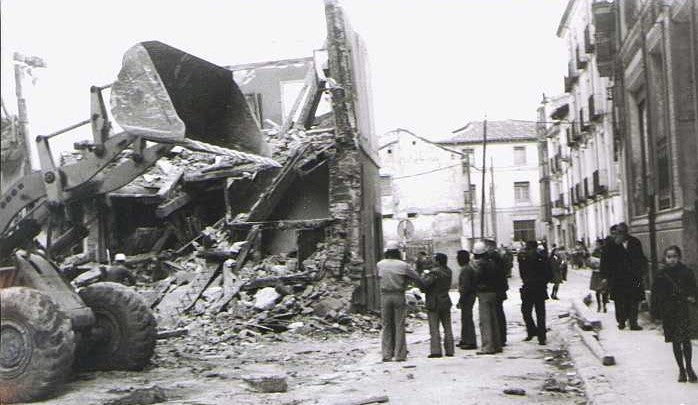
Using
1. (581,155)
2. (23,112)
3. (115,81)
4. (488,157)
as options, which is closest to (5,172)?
(115,81)

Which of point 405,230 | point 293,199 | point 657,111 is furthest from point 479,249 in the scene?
point 405,230

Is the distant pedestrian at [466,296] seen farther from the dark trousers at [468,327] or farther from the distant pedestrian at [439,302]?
the distant pedestrian at [439,302]

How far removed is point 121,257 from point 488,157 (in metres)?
51.8

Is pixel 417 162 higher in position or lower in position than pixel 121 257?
higher

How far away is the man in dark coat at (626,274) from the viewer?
12727 mm

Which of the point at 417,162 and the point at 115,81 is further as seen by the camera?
the point at 417,162

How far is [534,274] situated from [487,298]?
1.12 meters

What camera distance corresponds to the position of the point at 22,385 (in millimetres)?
8555

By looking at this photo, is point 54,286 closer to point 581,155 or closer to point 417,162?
point 581,155

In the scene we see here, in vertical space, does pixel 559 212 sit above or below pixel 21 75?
above

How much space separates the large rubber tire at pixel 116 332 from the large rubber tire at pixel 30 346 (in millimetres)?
1581

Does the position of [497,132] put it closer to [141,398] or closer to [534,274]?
[534,274]

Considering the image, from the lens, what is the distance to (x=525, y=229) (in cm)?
6650

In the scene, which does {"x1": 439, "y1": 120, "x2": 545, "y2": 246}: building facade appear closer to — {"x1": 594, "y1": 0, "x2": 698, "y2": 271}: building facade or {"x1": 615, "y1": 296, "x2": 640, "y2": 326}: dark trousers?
{"x1": 594, "y1": 0, "x2": 698, "y2": 271}: building facade
